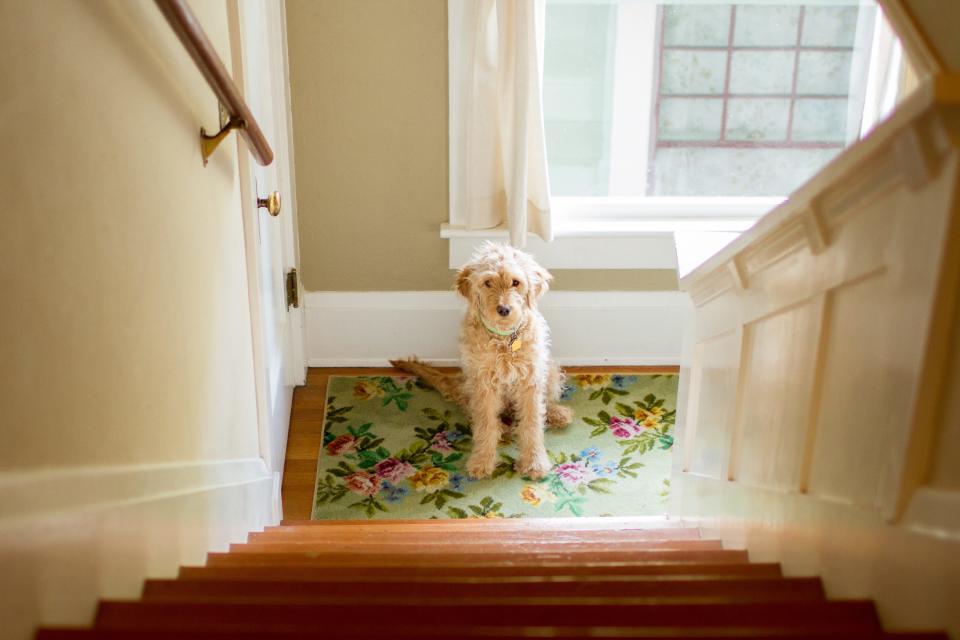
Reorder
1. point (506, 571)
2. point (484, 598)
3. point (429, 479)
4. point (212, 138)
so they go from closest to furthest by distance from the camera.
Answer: point (484, 598), point (506, 571), point (212, 138), point (429, 479)

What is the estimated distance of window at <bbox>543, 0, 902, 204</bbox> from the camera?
3869mm

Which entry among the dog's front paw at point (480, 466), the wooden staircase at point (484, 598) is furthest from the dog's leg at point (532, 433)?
the wooden staircase at point (484, 598)

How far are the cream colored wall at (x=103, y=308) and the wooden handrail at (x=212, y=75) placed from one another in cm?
6

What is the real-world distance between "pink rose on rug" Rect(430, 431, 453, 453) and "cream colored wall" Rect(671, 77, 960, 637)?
65.2 inches

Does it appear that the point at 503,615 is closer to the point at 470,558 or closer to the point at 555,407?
the point at 470,558

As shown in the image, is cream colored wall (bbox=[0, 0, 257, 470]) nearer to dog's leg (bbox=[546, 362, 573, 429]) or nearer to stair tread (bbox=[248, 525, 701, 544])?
stair tread (bbox=[248, 525, 701, 544])

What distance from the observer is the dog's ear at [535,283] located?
3.48 m

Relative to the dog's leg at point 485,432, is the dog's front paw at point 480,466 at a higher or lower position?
lower

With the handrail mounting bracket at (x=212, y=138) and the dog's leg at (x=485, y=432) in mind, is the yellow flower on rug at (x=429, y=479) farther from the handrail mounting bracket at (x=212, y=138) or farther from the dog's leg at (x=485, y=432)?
the handrail mounting bracket at (x=212, y=138)

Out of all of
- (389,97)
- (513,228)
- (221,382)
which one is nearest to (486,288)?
(513,228)

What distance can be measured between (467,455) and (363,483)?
44 cm

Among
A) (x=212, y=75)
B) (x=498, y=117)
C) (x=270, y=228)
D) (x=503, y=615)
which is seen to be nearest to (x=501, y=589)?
(x=503, y=615)

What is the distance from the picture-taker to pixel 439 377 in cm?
404

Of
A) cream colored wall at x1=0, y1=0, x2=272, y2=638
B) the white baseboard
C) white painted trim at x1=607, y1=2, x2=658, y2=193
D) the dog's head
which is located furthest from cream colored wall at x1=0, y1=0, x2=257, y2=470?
white painted trim at x1=607, y1=2, x2=658, y2=193
